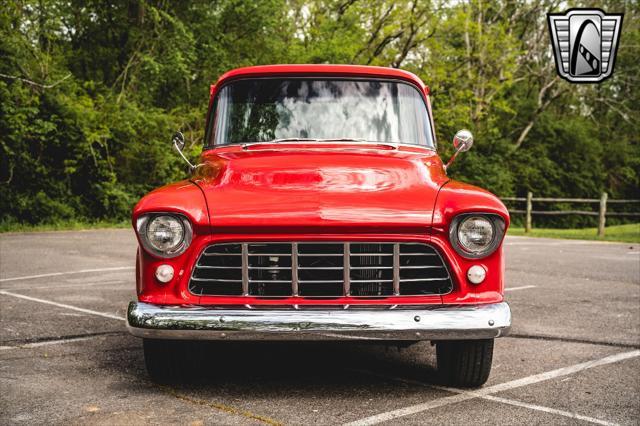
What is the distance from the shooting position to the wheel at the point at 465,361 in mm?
4129

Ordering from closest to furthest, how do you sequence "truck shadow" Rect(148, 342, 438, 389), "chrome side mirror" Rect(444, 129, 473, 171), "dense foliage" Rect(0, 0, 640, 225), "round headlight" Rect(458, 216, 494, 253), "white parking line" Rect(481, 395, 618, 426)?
"white parking line" Rect(481, 395, 618, 426)
"round headlight" Rect(458, 216, 494, 253)
"truck shadow" Rect(148, 342, 438, 389)
"chrome side mirror" Rect(444, 129, 473, 171)
"dense foliage" Rect(0, 0, 640, 225)

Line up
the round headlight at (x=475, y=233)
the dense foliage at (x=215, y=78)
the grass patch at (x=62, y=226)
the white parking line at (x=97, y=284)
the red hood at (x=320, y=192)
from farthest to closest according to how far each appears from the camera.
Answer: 1. the dense foliage at (x=215, y=78)
2. the grass patch at (x=62, y=226)
3. the white parking line at (x=97, y=284)
4. the round headlight at (x=475, y=233)
5. the red hood at (x=320, y=192)

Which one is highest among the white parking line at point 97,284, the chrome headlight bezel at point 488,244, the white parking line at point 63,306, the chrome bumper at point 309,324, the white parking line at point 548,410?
the chrome headlight bezel at point 488,244

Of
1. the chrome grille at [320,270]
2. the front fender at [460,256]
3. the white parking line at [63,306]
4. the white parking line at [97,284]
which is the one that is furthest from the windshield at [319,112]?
the white parking line at [97,284]

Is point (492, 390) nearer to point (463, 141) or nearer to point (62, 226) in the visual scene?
point (463, 141)

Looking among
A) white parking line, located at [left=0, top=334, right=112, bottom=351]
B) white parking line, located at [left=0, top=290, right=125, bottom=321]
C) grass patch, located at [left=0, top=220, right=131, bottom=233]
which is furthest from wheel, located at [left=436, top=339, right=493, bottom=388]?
grass patch, located at [left=0, top=220, right=131, bottom=233]

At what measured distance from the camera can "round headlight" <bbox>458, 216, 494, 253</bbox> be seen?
12.6ft

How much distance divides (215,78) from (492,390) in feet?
71.8

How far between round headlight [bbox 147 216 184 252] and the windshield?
1353 mm

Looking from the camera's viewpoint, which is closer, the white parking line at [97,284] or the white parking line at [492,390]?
the white parking line at [492,390]

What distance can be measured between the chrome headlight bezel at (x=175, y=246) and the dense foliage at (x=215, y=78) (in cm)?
1394

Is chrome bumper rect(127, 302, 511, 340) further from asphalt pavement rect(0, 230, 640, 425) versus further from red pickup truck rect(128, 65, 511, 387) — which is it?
asphalt pavement rect(0, 230, 640, 425)

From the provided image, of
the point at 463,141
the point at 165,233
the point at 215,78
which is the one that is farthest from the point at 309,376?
the point at 215,78

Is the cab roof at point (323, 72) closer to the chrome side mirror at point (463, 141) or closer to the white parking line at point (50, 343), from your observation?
the chrome side mirror at point (463, 141)
